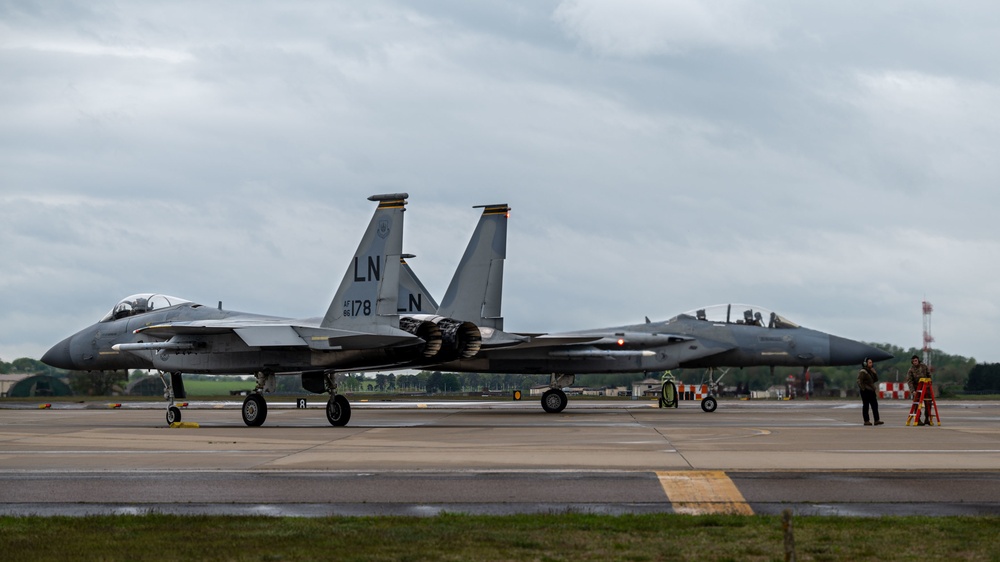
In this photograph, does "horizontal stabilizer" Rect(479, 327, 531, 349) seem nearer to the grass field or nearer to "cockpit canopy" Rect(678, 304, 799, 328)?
"cockpit canopy" Rect(678, 304, 799, 328)

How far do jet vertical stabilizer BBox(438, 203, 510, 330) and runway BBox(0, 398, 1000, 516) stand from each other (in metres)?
7.45

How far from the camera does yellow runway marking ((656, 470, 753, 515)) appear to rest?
9.24m

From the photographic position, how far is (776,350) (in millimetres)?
29531

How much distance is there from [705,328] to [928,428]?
950 centimetres

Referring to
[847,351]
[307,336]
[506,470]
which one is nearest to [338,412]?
[307,336]

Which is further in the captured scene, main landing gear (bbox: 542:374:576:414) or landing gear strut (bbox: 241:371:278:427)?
main landing gear (bbox: 542:374:576:414)

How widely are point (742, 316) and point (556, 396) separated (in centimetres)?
588

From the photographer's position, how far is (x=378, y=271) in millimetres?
21188

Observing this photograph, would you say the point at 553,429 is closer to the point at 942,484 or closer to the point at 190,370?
the point at 190,370

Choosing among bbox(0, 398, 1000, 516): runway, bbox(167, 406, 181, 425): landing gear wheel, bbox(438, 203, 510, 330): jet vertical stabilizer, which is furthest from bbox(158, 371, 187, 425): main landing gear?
bbox(438, 203, 510, 330): jet vertical stabilizer

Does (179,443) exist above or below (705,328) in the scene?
below

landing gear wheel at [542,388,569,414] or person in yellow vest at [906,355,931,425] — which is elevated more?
person in yellow vest at [906,355,931,425]

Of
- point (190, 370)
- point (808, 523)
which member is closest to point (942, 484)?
point (808, 523)

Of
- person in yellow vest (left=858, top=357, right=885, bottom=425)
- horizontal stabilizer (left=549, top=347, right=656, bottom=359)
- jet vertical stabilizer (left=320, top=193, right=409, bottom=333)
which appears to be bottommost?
person in yellow vest (left=858, top=357, right=885, bottom=425)
